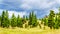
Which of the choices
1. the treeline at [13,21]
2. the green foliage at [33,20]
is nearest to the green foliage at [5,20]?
the treeline at [13,21]

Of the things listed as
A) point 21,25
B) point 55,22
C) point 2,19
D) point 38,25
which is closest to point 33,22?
point 38,25

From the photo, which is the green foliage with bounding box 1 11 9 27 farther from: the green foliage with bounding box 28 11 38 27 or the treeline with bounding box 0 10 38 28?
the green foliage with bounding box 28 11 38 27

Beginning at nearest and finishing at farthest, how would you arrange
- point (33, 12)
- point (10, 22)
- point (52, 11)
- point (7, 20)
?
point (52, 11) → point (7, 20) → point (10, 22) → point (33, 12)

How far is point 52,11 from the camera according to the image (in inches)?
4087

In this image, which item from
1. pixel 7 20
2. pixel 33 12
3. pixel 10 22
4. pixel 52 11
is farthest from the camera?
pixel 33 12

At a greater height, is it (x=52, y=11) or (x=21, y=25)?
(x=52, y=11)

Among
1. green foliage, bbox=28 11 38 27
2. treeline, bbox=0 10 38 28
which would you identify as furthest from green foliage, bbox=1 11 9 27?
green foliage, bbox=28 11 38 27

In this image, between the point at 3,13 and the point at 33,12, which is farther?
the point at 33,12

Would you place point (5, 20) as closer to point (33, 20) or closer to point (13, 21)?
point (13, 21)

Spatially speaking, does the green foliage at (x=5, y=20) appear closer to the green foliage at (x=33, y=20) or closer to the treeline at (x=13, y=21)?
the treeline at (x=13, y=21)

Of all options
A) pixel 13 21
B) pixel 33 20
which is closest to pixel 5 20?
pixel 13 21

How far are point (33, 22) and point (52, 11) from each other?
41.5m

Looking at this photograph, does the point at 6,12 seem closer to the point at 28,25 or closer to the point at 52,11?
the point at 28,25

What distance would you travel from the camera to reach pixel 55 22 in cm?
10694
